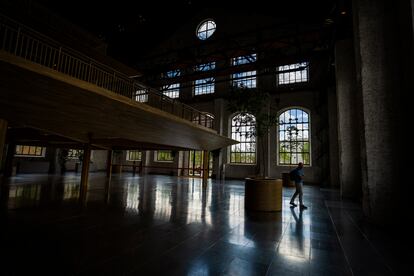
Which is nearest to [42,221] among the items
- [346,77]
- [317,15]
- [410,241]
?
[410,241]

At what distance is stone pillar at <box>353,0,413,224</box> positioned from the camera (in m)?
4.17

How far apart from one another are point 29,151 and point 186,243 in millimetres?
20273

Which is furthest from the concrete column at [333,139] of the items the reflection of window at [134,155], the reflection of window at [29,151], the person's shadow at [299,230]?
Result: the reflection of window at [29,151]

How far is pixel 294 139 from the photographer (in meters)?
15.2

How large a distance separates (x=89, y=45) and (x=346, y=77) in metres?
13.2

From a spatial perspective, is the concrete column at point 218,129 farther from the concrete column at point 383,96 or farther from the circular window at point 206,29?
the concrete column at point 383,96

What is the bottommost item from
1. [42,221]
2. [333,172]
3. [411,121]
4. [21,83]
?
[42,221]

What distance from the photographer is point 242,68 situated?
12875mm

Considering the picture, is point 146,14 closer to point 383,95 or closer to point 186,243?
point 383,95

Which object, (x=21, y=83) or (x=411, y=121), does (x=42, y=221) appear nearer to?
(x=21, y=83)

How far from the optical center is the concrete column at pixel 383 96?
419cm

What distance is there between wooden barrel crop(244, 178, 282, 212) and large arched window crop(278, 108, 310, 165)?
10.3m

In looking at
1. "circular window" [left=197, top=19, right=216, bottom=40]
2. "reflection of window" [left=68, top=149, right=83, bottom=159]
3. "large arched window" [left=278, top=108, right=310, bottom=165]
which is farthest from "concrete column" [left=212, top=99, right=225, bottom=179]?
"reflection of window" [left=68, top=149, right=83, bottom=159]

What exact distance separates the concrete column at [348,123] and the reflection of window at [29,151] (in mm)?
21780
